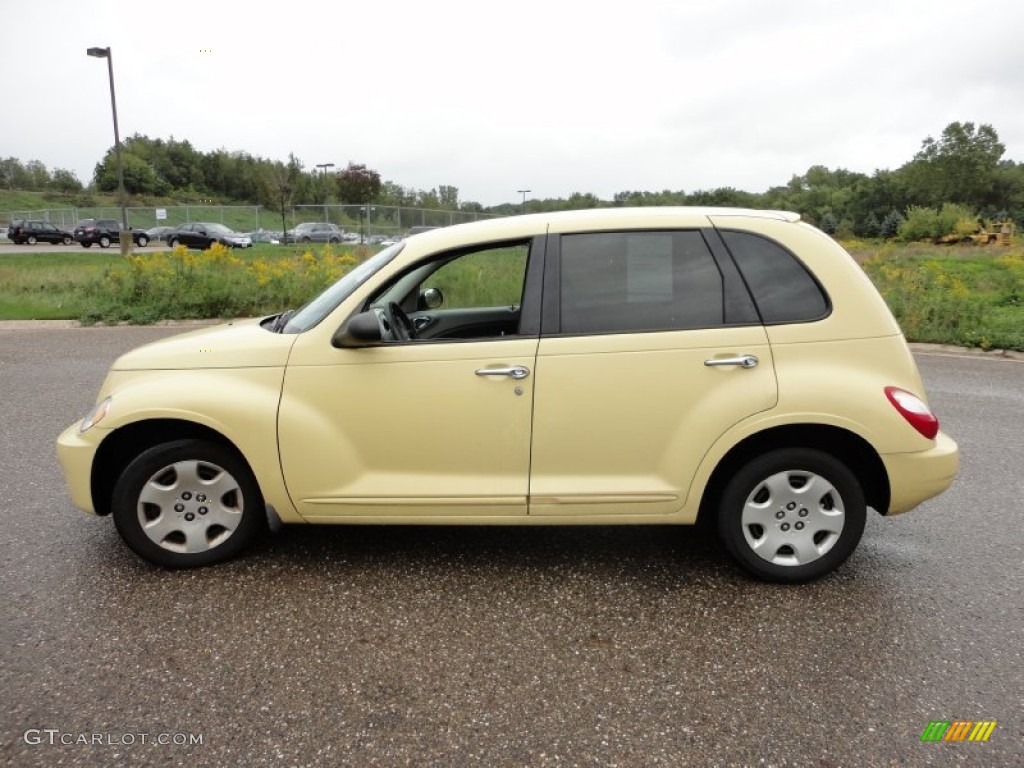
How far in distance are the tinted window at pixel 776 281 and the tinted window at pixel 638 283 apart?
0.51 ft

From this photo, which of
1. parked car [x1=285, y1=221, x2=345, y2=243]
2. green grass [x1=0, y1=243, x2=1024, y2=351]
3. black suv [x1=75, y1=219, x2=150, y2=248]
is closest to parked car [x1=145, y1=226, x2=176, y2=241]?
black suv [x1=75, y1=219, x2=150, y2=248]

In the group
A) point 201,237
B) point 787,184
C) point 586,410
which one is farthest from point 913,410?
point 787,184

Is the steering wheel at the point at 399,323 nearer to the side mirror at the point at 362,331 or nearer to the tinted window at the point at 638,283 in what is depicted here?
the side mirror at the point at 362,331

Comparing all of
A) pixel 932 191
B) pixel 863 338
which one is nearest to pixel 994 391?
pixel 863 338

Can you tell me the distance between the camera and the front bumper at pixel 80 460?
334 centimetres

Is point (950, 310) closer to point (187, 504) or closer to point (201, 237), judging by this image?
point (187, 504)

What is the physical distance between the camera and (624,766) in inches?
86.0

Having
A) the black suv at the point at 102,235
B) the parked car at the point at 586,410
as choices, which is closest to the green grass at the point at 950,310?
the parked car at the point at 586,410

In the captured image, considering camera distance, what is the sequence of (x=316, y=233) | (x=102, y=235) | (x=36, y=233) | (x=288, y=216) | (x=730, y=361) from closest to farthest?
(x=730, y=361) < (x=102, y=235) < (x=316, y=233) < (x=36, y=233) < (x=288, y=216)

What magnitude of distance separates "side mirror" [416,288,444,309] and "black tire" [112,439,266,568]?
157 cm

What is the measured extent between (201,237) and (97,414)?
121ft

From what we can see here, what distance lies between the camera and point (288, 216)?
43.9m

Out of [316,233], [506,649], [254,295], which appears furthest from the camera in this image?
[316,233]

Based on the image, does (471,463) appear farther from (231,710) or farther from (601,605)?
(231,710)
